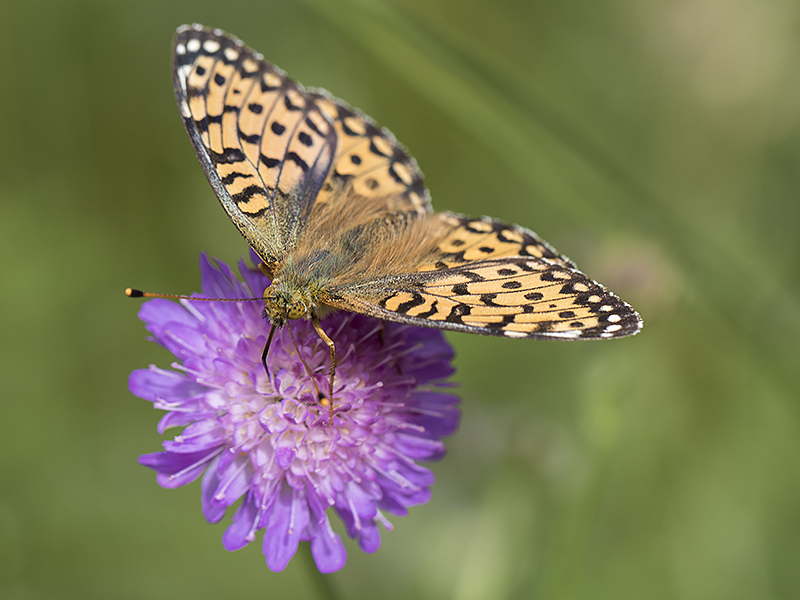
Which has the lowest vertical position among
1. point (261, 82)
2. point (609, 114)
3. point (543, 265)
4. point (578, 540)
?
point (578, 540)

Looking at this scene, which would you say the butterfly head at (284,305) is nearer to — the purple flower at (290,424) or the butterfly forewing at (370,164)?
the purple flower at (290,424)

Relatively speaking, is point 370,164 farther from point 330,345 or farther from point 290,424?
point 290,424

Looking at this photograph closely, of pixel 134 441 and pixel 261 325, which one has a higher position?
pixel 261 325

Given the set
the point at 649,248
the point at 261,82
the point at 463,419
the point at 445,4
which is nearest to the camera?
the point at 261,82

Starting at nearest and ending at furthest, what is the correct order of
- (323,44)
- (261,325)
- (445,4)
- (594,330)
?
(594,330) < (261,325) < (323,44) < (445,4)

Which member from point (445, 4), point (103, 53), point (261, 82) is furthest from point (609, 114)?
point (103, 53)

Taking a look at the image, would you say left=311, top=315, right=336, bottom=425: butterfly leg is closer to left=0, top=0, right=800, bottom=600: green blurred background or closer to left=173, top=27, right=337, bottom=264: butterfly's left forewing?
left=173, top=27, right=337, bottom=264: butterfly's left forewing

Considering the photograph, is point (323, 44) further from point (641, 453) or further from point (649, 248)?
point (641, 453)

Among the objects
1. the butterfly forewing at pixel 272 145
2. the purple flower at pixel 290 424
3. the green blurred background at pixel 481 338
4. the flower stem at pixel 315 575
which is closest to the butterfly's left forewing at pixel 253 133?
the butterfly forewing at pixel 272 145
